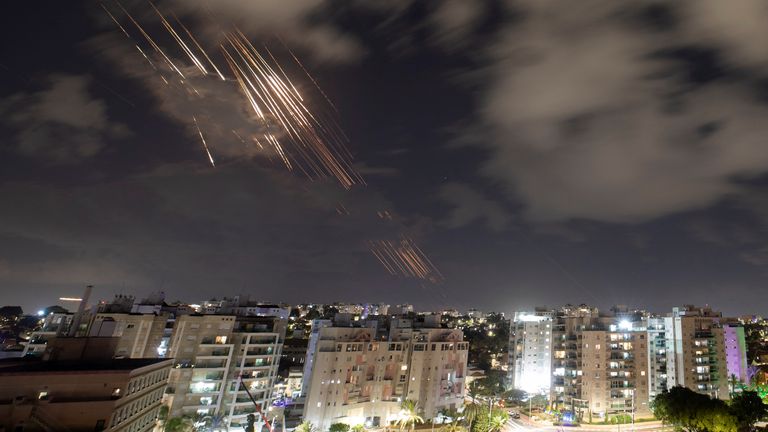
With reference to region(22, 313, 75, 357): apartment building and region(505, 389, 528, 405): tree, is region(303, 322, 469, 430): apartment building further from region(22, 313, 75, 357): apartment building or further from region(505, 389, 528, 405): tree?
region(22, 313, 75, 357): apartment building

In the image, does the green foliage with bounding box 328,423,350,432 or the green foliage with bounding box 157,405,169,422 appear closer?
the green foliage with bounding box 157,405,169,422

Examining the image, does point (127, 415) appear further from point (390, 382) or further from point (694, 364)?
point (694, 364)

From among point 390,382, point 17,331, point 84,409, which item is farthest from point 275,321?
point 17,331

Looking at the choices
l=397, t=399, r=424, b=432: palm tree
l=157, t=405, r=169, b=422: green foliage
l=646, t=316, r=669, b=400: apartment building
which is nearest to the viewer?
l=157, t=405, r=169, b=422: green foliage

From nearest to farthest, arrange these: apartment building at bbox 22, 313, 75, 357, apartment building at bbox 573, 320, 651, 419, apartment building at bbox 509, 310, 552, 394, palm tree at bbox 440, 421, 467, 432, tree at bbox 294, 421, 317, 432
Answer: tree at bbox 294, 421, 317, 432
apartment building at bbox 22, 313, 75, 357
palm tree at bbox 440, 421, 467, 432
apartment building at bbox 573, 320, 651, 419
apartment building at bbox 509, 310, 552, 394

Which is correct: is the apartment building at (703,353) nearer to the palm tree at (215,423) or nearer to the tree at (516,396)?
the tree at (516,396)

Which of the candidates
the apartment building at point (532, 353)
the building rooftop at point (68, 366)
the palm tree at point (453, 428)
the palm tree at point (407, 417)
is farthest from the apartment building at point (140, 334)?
the apartment building at point (532, 353)

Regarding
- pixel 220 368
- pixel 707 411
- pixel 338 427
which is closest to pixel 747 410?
pixel 707 411

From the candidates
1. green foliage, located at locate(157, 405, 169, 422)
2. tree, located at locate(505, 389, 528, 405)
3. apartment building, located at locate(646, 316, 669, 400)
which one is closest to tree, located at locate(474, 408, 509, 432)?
tree, located at locate(505, 389, 528, 405)
